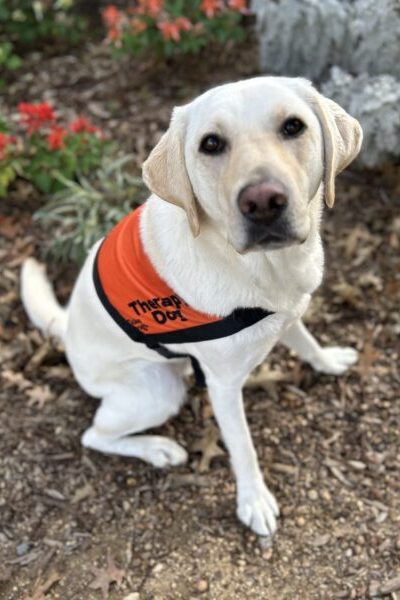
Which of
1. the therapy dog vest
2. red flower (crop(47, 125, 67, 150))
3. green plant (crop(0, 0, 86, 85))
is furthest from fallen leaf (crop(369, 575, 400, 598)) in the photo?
green plant (crop(0, 0, 86, 85))

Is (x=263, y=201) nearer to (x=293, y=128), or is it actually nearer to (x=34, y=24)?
(x=293, y=128)

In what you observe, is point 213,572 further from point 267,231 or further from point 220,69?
point 220,69

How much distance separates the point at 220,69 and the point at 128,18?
0.82 meters

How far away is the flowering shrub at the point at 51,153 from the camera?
4.08m

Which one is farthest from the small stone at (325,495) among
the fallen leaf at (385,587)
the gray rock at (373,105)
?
the gray rock at (373,105)

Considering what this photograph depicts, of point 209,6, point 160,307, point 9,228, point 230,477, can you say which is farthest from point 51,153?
point 230,477

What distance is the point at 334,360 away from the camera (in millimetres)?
3508

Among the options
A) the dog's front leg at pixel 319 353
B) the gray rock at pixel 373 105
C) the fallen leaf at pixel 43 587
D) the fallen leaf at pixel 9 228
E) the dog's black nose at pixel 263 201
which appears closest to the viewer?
the dog's black nose at pixel 263 201

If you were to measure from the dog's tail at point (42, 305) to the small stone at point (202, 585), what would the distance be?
1.46 m

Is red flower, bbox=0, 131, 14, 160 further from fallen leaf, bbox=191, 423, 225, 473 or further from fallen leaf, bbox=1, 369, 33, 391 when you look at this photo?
fallen leaf, bbox=191, 423, 225, 473

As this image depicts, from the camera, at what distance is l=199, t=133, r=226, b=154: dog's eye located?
2078 millimetres

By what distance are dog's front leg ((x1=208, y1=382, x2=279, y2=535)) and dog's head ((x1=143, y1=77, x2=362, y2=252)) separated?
37.0 inches

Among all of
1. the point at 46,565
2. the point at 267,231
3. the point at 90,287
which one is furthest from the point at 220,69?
the point at 46,565

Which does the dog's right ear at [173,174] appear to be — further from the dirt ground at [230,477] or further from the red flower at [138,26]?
the red flower at [138,26]
